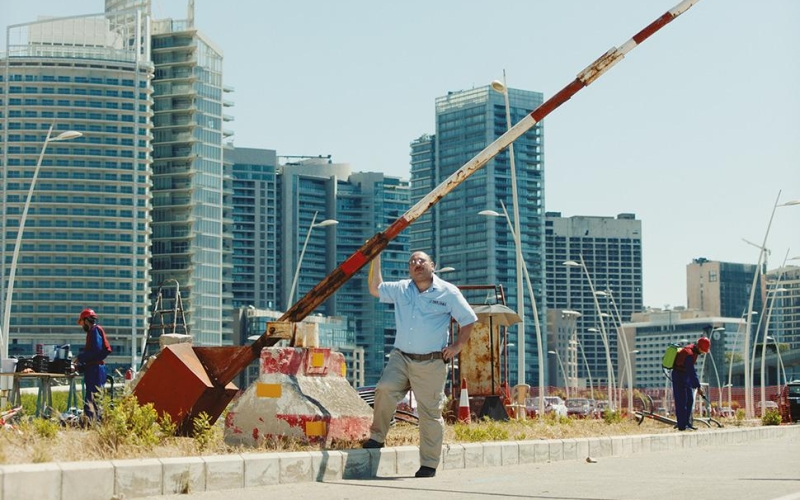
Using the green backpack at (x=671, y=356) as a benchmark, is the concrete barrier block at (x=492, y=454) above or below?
below

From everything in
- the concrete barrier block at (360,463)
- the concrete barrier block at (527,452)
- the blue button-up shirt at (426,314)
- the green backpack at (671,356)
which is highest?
the blue button-up shirt at (426,314)

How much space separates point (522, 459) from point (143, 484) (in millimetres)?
5515

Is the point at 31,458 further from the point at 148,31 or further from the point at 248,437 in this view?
the point at 148,31

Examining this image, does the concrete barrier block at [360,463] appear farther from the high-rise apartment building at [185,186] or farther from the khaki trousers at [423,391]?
the high-rise apartment building at [185,186]

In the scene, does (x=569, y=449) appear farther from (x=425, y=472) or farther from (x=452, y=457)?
(x=425, y=472)

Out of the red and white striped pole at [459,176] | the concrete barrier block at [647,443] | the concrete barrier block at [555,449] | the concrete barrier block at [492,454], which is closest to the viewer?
the concrete barrier block at [492,454]

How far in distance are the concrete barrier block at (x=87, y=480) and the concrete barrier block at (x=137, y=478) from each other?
69 mm

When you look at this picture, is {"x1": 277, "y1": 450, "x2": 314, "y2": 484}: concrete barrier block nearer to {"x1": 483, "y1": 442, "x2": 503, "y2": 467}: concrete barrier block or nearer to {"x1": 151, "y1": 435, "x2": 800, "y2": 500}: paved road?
{"x1": 151, "y1": 435, "x2": 800, "y2": 500}: paved road

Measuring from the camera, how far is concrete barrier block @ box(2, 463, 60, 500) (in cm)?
788

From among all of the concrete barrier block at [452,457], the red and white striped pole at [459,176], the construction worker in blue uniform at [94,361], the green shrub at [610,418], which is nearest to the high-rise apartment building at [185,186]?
the green shrub at [610,418]

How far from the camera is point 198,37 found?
196 m

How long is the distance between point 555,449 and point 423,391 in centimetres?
354

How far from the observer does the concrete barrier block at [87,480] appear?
833 cm

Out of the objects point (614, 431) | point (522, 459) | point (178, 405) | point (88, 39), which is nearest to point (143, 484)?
point (178, 405)
